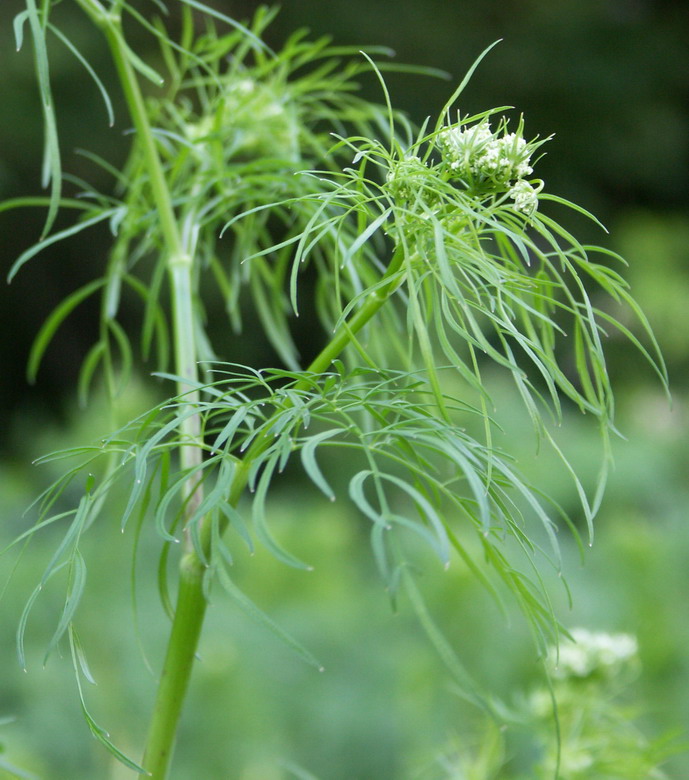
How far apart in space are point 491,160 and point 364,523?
2010 mm

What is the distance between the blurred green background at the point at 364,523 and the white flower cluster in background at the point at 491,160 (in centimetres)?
27

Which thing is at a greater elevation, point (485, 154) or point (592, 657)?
point (485, 154)

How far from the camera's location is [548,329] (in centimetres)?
35

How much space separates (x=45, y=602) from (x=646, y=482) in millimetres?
1209

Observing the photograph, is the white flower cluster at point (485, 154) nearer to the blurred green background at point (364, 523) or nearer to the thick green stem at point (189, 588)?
the thick green stem at point (189, 588)

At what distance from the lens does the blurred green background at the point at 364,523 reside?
3.62 ft

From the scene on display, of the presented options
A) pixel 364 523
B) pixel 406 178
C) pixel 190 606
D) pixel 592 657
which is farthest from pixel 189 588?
pixel 364 523

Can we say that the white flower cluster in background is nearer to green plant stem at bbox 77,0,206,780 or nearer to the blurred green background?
green plant stem at bbox 77,0,206,780

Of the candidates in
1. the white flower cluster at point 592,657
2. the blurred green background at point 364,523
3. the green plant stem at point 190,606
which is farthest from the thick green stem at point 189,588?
the white flower cluster at point 592,657

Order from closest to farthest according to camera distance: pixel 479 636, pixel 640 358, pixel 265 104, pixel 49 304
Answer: pixel 265 104 → pixel 479 636 → pixel 640 358 → pixel 49 304

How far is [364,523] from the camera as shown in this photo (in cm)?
226

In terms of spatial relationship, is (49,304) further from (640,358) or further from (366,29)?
(640,358)

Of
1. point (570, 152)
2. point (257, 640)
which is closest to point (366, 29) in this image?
point (570, 152)

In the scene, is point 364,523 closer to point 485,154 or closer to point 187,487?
point 187,487
